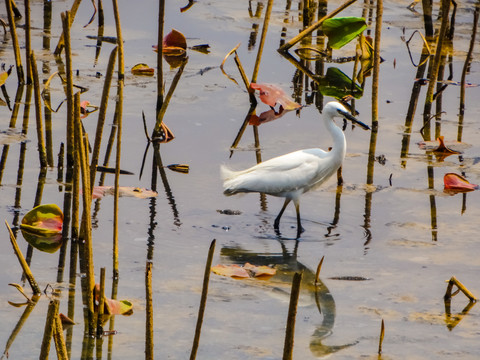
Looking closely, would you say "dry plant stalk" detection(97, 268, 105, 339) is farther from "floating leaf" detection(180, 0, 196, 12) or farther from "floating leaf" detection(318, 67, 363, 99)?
"floating leaf" detection(180, 0, 196, 12)

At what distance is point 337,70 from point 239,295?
5.36 meters

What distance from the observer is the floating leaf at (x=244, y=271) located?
546 cm

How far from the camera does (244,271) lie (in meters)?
5.49

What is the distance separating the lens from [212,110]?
9.07 metres

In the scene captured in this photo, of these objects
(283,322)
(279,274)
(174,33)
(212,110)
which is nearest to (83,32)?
(174,33)

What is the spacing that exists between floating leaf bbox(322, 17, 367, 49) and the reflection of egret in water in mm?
3364

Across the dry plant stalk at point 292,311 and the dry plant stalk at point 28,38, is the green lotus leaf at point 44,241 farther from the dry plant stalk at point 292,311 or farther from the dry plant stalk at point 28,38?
the dry plant stalk at point 292,311

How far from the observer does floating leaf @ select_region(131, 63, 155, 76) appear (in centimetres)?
979

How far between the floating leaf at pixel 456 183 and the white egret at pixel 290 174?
1.00m

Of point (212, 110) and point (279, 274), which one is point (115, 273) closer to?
point (279, 274)

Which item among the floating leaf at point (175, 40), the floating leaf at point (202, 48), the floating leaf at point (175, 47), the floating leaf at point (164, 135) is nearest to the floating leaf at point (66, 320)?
the floating leaf at point (164, 135)

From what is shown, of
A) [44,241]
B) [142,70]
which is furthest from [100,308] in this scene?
[142,70]

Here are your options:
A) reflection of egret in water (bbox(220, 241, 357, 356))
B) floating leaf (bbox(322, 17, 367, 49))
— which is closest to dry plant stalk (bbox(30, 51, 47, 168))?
reflection of egret in water (bbox(220, 241, 357, 356))

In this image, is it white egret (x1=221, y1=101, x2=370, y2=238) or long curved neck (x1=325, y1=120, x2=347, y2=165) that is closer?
white egret (x1=221, y1=101, x2=370, y2=238)
